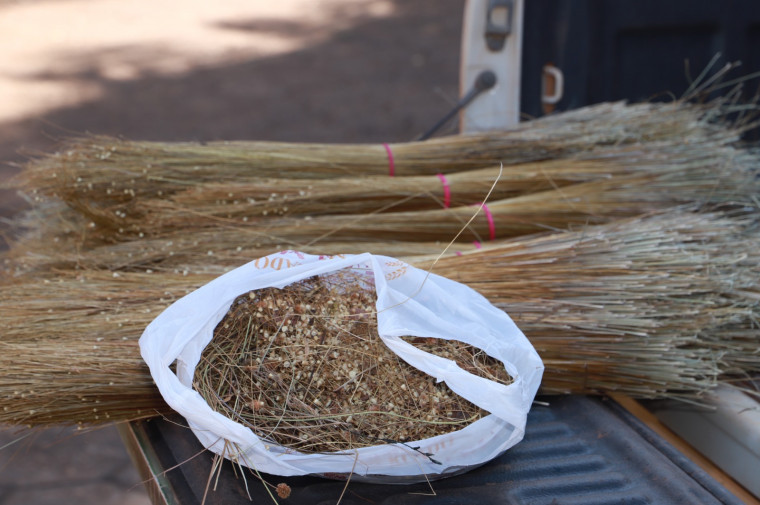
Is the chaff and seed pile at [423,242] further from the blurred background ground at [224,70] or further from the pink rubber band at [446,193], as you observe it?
the blurred background ground at [224,70]

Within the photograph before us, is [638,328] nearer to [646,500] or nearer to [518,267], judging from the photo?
[518,267]

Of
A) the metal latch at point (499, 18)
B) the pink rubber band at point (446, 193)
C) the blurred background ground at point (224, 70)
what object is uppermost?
the metal latch at point (499, 18)

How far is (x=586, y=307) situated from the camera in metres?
1.61

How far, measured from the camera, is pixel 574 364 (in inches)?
62.0

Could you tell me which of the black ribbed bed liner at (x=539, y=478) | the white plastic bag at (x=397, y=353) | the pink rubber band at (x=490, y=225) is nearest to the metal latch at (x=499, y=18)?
the pink rubber band at (x=490, y=225)

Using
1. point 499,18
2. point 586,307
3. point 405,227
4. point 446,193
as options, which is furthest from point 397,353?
point 499,18

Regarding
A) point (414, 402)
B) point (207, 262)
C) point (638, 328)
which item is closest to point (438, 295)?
point (414, 402)

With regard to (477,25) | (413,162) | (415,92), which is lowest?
(415,92)

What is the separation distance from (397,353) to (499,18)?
55.8 inches

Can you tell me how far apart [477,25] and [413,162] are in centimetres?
58

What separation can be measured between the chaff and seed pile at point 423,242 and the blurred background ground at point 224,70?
222 cm

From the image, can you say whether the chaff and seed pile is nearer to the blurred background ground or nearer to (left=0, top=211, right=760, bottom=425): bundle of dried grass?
(left=0, top=211, right=760, bottom=425): bundle of dried grass

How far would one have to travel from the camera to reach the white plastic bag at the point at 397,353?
4.11 ft

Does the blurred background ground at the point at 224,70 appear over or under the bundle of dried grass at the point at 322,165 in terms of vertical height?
under
